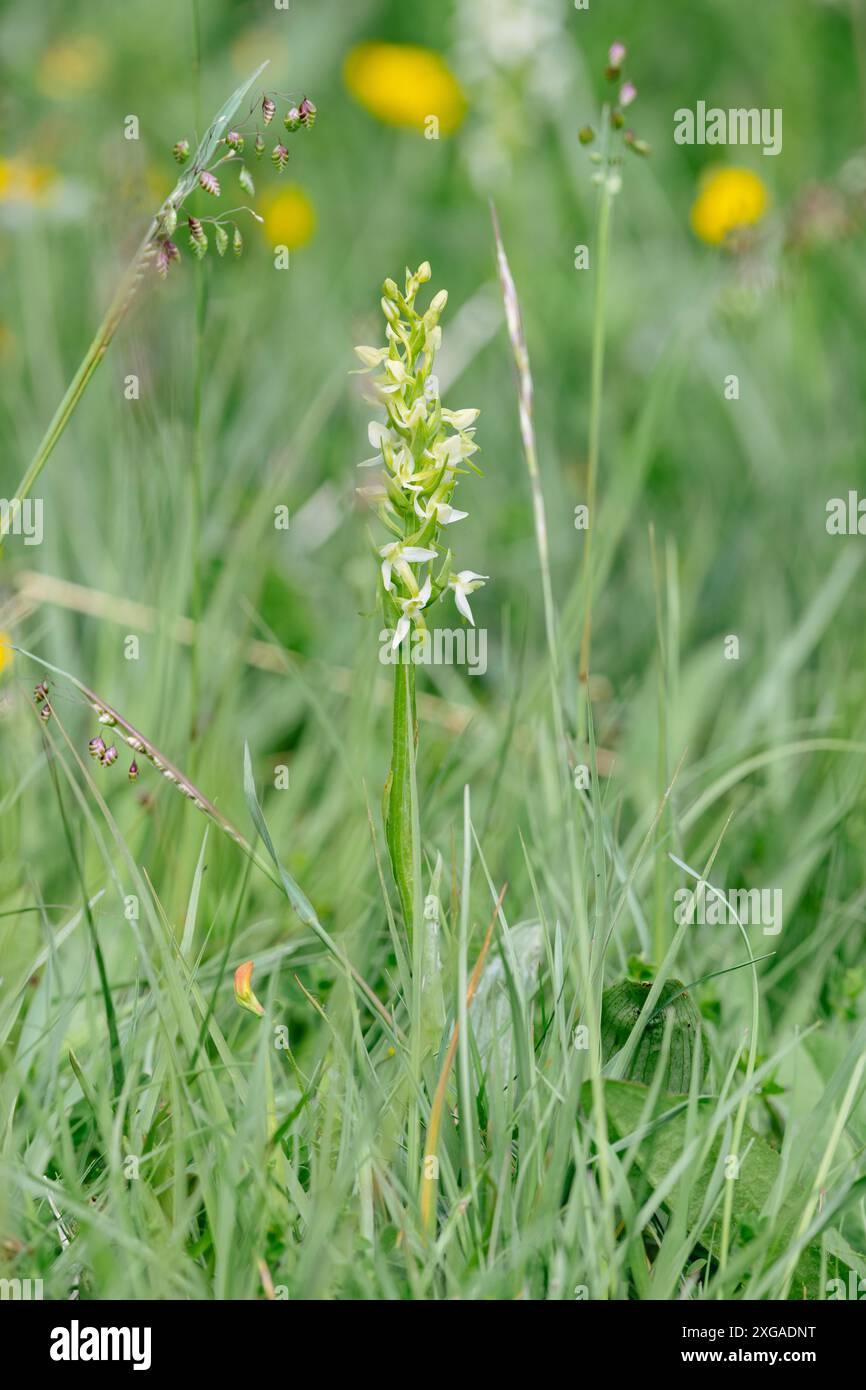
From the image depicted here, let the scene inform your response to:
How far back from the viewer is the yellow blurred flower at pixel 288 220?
388 cm

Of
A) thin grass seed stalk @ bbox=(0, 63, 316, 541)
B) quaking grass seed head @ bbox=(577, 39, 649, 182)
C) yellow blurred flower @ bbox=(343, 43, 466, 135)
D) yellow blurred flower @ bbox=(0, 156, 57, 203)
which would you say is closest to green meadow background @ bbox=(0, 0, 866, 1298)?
yellow blurred flower @ bbox=(0, 156, 57, 203)

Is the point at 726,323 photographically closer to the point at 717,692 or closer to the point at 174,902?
the point at 717,692

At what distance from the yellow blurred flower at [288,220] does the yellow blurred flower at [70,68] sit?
0.78 meters

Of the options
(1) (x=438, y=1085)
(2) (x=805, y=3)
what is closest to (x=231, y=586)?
(1) (x=438, y=1085)

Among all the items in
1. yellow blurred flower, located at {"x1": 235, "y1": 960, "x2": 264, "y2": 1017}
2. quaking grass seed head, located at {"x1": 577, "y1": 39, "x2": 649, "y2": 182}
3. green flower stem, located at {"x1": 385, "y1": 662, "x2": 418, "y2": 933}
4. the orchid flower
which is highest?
quaking grass seed head, located at {"x1": 577, "y1": 39, "x2": 649, "y2": 182}

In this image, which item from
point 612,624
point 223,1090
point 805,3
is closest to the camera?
point 223,1090

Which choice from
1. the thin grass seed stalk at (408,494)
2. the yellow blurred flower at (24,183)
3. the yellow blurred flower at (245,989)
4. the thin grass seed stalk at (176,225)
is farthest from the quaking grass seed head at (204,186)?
the yellow blurred flower at (24,183)

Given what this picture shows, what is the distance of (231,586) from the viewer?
224 cm

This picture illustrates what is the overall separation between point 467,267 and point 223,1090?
3.07 m

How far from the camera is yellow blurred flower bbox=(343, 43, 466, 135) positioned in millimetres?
4492

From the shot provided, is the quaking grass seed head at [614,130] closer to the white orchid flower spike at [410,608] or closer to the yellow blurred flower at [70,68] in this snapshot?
the white orchid flower spike at [410,608]

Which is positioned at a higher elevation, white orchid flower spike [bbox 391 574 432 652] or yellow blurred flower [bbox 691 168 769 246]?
yellow blurred flower [bbox 691 168 769 246]

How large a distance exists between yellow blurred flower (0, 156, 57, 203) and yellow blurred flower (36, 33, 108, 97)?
782 millimetres

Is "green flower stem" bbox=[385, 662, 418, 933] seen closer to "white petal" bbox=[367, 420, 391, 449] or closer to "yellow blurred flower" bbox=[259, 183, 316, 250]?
"white petal" bbox=[367, 420, 391, 449]
